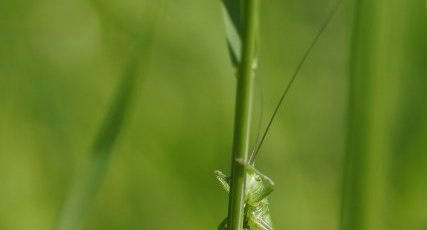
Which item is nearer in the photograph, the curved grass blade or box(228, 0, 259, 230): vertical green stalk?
box(228, 0, 259, 230): vertical green stalk

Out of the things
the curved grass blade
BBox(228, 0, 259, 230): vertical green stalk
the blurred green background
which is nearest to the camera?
BBox(228, 0, 259, 230): vertical green stalk

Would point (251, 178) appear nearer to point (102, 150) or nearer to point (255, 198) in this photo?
point (255, 198)

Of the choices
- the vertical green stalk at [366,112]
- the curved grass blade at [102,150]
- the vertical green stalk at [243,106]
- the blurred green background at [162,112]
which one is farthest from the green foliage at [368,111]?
the blurred green background at [162,112]

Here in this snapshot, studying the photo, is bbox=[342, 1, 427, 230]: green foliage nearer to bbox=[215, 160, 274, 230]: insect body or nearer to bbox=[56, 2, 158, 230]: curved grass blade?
bbox=[215, 160, 274, 230]: insect body

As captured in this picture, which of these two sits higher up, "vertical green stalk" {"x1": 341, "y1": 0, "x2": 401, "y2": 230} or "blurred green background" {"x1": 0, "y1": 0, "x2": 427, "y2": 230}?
"vertical green stalk" {"x1": 341, "y1": 0, "x2": 401, "y2": 230}

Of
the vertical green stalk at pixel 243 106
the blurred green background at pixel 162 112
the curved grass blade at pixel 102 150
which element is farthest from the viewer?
the blurred green background at pixel 162 112

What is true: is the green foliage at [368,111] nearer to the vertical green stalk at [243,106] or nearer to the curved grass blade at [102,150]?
the vertical green stalk at [243,106]

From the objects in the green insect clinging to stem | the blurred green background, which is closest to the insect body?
the green insect clinging to stem
